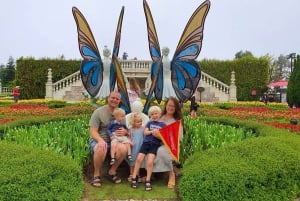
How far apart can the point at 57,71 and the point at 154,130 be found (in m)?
26.9

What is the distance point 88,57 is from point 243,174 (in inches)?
166

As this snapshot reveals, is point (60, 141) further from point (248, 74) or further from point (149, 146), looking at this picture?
point (248, 74)

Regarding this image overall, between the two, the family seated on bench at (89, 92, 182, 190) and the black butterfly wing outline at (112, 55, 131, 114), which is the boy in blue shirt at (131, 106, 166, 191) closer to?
the family seated on bench at (89, 92, 182, 190)

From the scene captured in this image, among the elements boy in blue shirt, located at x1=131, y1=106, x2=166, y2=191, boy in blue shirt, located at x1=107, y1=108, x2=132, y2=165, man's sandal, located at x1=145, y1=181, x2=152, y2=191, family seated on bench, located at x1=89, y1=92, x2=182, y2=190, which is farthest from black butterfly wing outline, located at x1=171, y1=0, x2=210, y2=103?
man's sandal, located at x1=145, y1=181, x2=152, y2=191

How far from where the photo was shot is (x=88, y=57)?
24.2 ft

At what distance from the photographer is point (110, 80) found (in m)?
7.70

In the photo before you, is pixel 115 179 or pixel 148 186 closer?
pixel 148 186

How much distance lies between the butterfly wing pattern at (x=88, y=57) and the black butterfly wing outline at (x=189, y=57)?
154 centimetres

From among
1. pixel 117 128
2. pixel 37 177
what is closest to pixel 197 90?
pixel 117 128

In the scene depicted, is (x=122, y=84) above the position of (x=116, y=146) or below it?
above

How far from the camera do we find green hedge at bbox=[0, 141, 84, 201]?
3.82 metres

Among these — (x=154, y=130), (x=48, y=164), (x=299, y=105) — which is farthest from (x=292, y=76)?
(x=48, y=164)

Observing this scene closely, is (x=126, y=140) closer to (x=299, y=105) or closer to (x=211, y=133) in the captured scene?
(x=211, y=133)

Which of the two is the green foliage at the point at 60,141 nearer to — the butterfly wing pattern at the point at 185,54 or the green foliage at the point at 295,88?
the butterfly wing pattern at the point at 185,54
